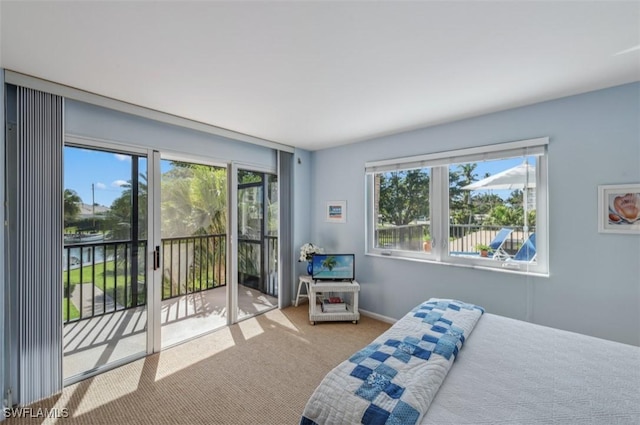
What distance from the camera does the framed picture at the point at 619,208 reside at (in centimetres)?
211

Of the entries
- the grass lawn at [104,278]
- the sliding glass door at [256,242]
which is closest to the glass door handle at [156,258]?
the grass lawn at [104,278]

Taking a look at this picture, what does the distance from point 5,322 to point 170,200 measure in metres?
2.61

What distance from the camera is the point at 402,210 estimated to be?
11.7 feet

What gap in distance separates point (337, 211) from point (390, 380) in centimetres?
294

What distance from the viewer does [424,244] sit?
3.37 metres

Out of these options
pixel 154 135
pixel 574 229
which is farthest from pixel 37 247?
pixel 574 229

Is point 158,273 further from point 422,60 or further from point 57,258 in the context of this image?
point 422,60

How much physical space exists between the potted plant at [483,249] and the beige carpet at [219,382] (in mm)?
1491

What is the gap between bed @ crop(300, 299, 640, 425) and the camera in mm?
1125

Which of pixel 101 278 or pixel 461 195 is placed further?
pixel 461 195

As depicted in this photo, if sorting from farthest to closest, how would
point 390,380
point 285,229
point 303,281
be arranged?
point 285,229 < point 303,281 < point 390,380

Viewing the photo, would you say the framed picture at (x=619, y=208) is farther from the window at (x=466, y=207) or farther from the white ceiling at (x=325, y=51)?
the white ceiling at (x=325, y=51)

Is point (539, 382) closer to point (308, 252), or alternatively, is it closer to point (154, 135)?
point (308, 252)

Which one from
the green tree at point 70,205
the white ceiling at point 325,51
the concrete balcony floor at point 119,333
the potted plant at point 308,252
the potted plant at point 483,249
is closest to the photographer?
the white ceiling at point 325,51
